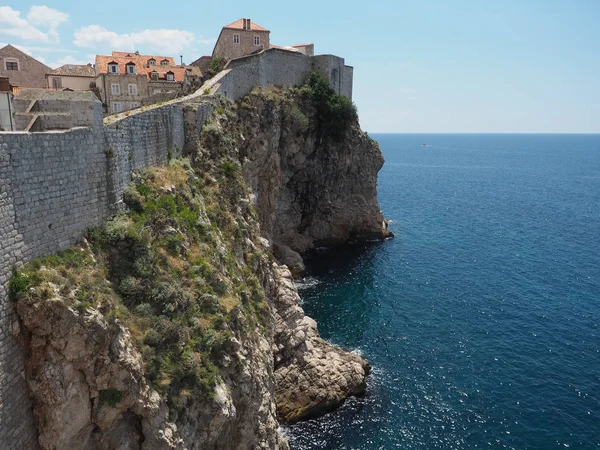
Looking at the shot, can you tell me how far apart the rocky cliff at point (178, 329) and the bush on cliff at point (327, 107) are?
19099 millimetres

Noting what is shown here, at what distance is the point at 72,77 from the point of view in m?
39.8

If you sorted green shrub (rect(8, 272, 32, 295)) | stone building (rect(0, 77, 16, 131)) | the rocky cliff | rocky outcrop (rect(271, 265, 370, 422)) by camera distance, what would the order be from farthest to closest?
rocky outcrop (rect(271, 265, 370, 422))
stone building (rect(0, 77, 16, 131))
the rocky cliff
green shrub (rect(8, 272, 32, 295))

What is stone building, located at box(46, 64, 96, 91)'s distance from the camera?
1492 inches

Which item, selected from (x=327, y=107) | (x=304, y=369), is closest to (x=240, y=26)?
(x=327, y=107)

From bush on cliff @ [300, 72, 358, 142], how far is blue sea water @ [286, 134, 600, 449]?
48.7 ft

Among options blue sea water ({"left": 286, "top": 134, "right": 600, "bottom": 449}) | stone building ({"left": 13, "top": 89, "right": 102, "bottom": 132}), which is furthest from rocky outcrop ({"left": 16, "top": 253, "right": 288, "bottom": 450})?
blue sea water ({"left": 286, "top": 134, "right": 600, "bottom": 449})

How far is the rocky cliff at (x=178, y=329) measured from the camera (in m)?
14.7

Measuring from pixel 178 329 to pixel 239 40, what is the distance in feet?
128

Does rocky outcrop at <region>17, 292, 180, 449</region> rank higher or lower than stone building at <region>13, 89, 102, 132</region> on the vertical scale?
lower

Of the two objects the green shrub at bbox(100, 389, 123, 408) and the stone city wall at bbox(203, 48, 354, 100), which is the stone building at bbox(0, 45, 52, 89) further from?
the green shrub at bbox(100, 389, 123, 408)

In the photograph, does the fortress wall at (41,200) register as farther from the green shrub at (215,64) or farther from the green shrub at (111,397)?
the green shrub at (215,64)

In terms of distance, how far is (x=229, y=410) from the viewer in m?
19.1

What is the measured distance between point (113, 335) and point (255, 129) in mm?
29025

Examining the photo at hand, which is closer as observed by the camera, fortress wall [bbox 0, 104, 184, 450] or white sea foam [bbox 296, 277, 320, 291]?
fortress wall [bbox 0, 104, 184, 450]
